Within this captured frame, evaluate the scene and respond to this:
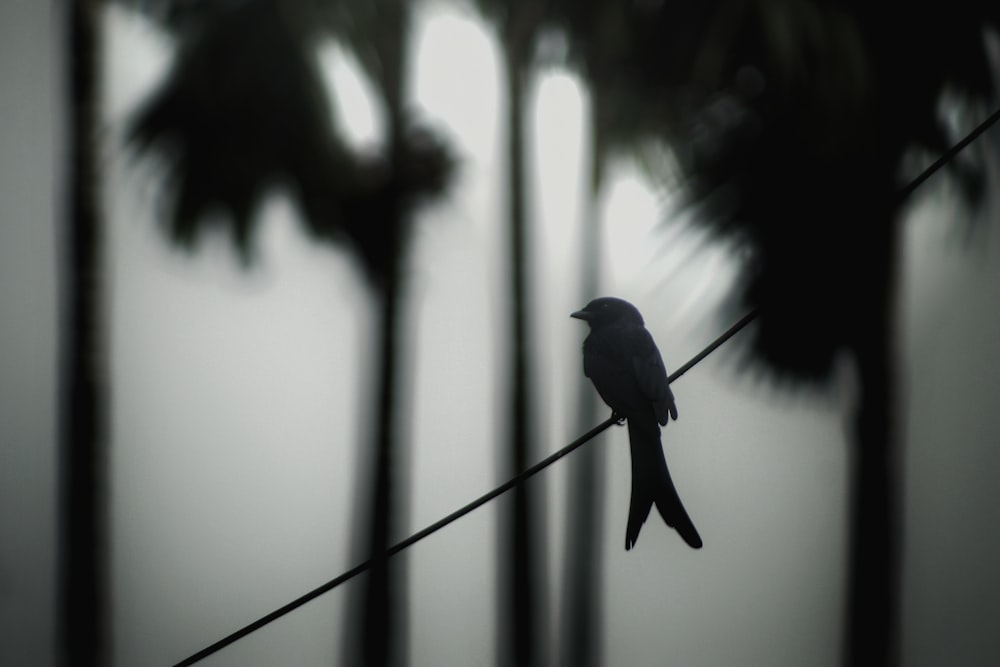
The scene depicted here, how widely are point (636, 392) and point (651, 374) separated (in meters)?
0.10

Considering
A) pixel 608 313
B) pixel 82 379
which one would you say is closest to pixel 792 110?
pixel 608 313

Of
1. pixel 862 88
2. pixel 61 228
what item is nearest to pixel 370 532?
pixel 61 228

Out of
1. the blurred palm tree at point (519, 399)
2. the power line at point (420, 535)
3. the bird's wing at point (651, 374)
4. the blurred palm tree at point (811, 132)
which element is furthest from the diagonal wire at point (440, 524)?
the blurred palm tree at point (519, 399)

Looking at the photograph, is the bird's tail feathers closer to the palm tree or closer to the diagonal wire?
the diagonal wire

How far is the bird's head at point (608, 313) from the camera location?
3.75 meters

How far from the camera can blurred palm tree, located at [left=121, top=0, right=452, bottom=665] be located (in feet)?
25.0

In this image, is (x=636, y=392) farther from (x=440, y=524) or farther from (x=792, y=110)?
(x=792, y=110)

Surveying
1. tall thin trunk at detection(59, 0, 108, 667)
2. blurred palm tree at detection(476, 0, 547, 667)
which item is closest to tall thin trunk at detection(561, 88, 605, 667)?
blurred palm tree at detection(476, 0, 547, 667)

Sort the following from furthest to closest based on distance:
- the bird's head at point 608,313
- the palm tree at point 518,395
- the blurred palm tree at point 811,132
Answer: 1. the palm tree at point 518,395
2. the blurred palm tree at point 811,132
3. the bird's head at point 608,313

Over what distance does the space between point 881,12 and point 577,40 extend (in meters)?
2.66

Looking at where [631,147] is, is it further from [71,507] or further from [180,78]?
[71,507]

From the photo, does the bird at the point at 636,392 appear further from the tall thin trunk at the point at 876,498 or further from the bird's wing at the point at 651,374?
the tall thin trunk at the point at 876,498

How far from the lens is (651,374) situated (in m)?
3.51

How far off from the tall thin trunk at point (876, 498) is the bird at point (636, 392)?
4.56 metres
